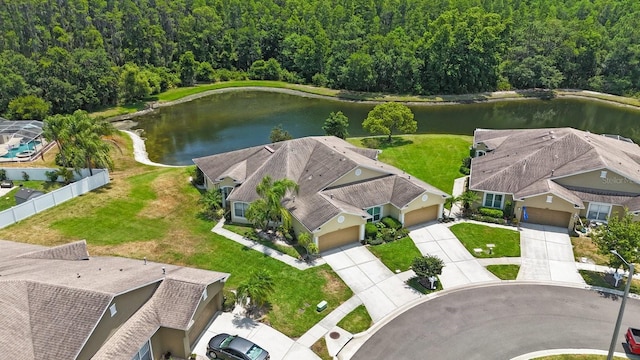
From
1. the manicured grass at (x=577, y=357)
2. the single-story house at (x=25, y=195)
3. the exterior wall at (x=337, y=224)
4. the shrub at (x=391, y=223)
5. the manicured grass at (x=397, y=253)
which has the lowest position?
the manicured grass at (x=577, y=357)

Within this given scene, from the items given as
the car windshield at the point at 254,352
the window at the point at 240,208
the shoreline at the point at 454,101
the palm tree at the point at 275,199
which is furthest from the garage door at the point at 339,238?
the shoreline at the point at 454,101

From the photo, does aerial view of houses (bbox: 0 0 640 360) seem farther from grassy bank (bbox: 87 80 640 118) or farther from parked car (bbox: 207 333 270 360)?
grassy bank (bbox: 87 80 640 118)

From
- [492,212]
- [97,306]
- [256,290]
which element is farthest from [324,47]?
[97,306]

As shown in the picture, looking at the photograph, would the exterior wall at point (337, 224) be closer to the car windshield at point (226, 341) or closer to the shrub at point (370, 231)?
the shrub at point (370, 231)

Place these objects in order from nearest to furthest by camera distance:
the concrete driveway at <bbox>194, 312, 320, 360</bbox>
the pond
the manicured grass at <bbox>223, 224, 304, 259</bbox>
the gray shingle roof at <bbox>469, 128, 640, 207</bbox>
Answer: the concrete driveway at <bbox>194, 312, 320, 360</bbox> → the manicured grass at <bbox>223, 224, 304, 259</bbox> → the gray shingle roof at <bbox>469, 128, 640, 207</bbox> → the pond

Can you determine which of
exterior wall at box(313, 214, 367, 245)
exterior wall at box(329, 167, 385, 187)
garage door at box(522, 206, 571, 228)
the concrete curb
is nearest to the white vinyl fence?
A: exterior wall at box(329, 167, 385, 187)

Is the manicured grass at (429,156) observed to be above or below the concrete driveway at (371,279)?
above
